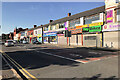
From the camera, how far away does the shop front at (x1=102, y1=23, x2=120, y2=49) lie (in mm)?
18312

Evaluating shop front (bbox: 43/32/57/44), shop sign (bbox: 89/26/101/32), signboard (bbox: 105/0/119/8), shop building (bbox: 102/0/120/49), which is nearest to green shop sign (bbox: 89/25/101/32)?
shop sign (bbox: 89/26/101/32)

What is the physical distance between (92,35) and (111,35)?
15.0ft

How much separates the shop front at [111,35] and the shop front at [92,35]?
1.17 meters

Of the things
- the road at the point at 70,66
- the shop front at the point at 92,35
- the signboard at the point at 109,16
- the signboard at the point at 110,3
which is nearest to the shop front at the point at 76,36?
the shop front at the point at 92,35

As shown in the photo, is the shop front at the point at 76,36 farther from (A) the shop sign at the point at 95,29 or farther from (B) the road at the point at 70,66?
(B) the road at the point at 70,66

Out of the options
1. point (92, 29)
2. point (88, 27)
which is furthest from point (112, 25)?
point (88, 27)

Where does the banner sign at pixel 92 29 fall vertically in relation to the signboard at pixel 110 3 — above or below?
below

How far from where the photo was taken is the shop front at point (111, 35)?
18.3 m

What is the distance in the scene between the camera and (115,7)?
62.2ft

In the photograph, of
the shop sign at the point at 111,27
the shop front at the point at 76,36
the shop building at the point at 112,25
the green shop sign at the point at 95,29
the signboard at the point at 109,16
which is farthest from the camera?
the shop front at the point at 76,36

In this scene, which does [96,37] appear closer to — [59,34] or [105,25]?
[105,25]

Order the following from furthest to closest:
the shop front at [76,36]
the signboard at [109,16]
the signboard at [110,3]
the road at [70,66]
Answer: the shop front at [76,36] < the signboard at [109,16] < the signboard at [110,3] < the road at [70,66]

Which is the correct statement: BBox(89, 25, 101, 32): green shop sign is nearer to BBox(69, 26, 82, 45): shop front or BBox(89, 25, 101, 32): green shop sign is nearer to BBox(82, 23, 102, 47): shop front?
A: BBox(82, 23, 102, 47): shop front

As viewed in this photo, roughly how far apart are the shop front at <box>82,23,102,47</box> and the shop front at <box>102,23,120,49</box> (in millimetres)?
1169
